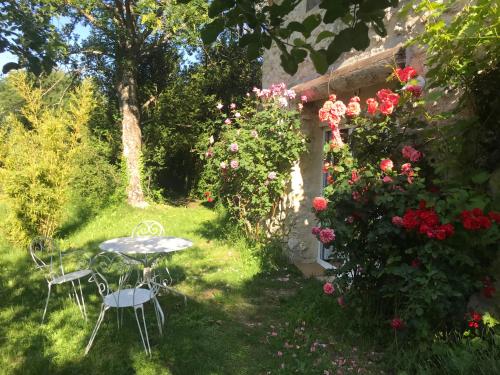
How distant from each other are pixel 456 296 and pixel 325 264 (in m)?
3.03

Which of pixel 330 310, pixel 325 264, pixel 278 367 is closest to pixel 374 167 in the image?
pixel 330 310

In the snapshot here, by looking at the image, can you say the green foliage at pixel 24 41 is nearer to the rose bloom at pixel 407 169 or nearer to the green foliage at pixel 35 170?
the rose bloom at pixel 407 169

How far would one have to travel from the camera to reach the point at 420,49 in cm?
331

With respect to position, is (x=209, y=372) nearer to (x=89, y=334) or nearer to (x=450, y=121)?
(x=89, y=334)

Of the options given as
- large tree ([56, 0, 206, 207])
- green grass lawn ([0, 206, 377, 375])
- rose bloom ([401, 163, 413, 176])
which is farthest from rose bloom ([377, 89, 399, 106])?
large tree ([56, 0, 206, 207])

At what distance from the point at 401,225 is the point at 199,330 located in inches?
79.3

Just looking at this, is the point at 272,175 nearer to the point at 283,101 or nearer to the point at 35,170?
the point at 283,101

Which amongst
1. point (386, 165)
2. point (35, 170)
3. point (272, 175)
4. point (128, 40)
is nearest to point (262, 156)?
point (272, 175)

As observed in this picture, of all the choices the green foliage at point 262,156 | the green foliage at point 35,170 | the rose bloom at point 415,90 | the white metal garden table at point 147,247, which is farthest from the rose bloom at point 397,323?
the green foliage at point 35,170

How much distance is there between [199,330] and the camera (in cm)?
352

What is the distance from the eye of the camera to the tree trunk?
1074cm

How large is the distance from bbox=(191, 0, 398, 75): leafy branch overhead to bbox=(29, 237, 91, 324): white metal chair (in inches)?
131

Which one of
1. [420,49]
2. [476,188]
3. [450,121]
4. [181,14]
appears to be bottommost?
[476,188]

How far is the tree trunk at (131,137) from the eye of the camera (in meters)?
10.7
